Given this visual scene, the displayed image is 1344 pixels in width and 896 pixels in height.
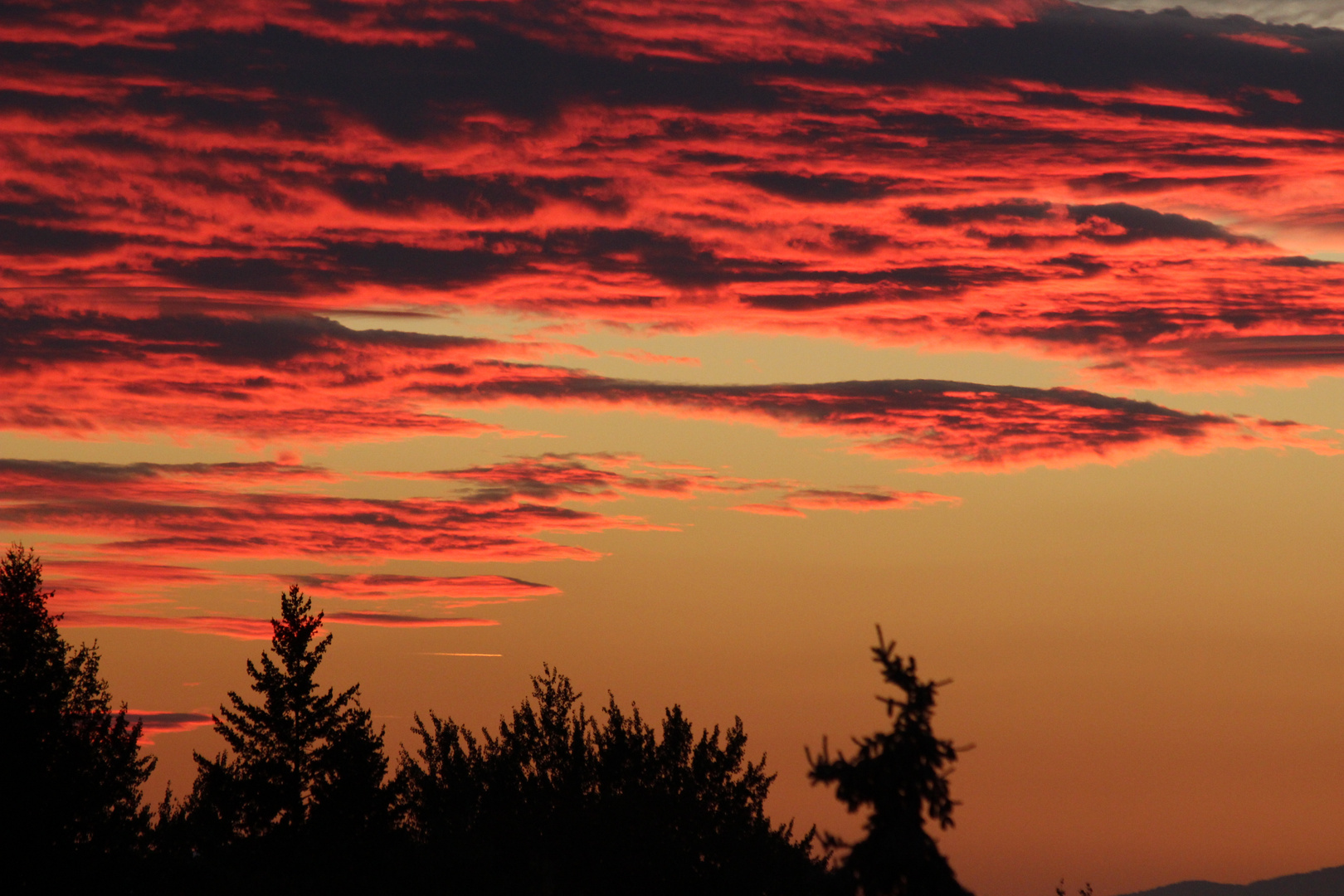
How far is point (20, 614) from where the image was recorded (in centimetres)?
5684

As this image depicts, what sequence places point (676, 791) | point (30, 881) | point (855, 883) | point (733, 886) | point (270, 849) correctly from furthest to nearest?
1. point (676, 791)
2. point (733, 886)
3. point (270, 849)
4. point (30, 881)
5. point (855, 883)

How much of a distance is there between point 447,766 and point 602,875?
20.2m

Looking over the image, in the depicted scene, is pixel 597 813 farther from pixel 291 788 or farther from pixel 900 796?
pixel 900 796

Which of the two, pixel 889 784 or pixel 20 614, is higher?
pixel 20 614

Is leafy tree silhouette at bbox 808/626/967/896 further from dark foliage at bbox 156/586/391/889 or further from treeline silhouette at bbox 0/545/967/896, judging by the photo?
dark foliage at bbox 156/586/391/889

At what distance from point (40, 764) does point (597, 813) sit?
3176cm

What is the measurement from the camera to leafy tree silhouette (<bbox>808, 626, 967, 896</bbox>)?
73.4 ft

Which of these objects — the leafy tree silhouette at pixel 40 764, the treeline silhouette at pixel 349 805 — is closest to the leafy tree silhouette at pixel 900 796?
the treeline silhouette at pixel 349 805

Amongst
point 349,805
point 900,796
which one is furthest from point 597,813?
point 900,796

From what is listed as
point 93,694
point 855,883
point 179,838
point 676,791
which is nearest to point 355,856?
point 179,838

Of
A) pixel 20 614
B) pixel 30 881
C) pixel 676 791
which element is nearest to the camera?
pixel 30 881

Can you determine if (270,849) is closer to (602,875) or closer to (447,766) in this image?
(602,875)

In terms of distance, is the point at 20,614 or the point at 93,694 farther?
the point at 93,694

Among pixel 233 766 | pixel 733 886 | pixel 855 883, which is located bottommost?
pixel 855 883
